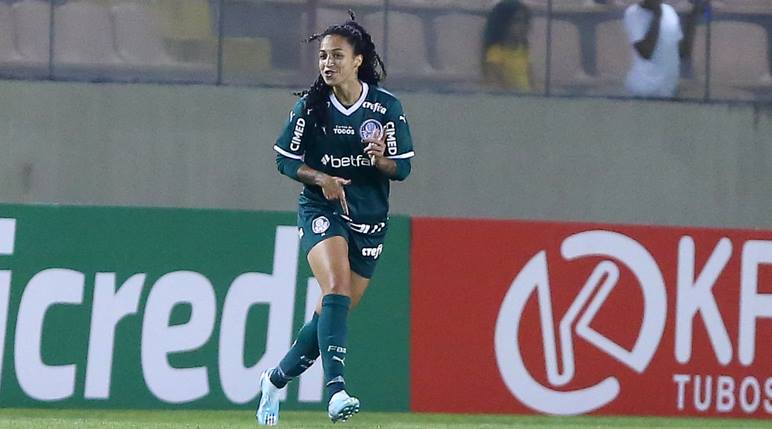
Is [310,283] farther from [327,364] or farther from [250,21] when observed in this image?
[250,21]

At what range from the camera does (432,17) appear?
15.4 metres

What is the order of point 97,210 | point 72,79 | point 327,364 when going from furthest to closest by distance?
1. point 72,79
2. point 97,210
3. point 327,364

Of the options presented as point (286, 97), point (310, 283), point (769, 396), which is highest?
point (286, 97)

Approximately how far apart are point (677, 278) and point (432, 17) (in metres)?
5.15

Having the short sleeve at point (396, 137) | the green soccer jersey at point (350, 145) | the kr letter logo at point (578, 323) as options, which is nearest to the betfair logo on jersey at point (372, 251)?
the green soccer jersey at point (350, 145)

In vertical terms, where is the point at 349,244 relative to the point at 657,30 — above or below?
below

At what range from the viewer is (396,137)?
26.9 feet

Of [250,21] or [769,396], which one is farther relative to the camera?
[250,21]

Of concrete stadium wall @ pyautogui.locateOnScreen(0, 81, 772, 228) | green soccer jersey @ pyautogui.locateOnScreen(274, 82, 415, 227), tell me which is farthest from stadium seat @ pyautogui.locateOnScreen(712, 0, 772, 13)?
green soccer jersey @ pyautogui.locateOnScreen(274, 82, 415, 227)

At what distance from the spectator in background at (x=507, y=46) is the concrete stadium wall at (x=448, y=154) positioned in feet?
0.60

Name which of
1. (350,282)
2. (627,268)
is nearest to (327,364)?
(350,282)

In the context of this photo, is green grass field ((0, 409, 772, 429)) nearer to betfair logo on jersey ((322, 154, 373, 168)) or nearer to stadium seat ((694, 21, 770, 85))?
betfair logo on jersey ((322, 154, 373, 168))

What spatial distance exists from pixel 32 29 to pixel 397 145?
7.43 meters

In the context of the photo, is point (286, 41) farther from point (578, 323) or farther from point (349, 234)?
point (349, 234)
